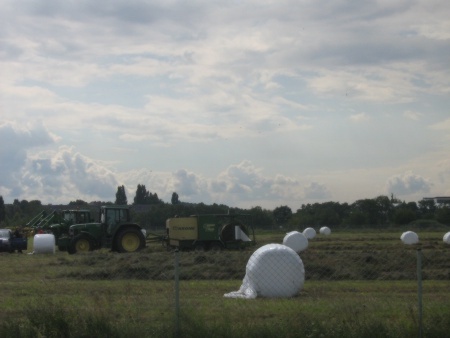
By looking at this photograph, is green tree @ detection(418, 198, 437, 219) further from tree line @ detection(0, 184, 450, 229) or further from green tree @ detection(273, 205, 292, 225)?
green tree @ detection(273, 205, 292, 225)

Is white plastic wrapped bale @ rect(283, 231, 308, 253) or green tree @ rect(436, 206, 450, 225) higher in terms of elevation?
green tree @ rect(436, 206, 450, 225)

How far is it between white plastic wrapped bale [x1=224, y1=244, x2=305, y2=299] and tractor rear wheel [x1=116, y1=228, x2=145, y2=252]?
18400 mm

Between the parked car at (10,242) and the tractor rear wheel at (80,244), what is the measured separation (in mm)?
4807

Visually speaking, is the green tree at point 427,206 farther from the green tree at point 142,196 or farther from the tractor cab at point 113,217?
the tractor cab at point 113,217

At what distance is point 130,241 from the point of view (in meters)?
34.8

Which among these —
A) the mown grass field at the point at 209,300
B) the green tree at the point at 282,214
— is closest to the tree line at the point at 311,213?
the green tree at the point at 282,214

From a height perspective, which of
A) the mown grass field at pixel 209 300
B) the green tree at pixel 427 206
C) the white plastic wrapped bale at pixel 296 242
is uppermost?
the green tree at pixel 427 206

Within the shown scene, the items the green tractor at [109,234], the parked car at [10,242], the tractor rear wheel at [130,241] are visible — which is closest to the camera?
the tractor rear wheel at [130,241]

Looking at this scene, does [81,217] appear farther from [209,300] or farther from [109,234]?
[209,300]

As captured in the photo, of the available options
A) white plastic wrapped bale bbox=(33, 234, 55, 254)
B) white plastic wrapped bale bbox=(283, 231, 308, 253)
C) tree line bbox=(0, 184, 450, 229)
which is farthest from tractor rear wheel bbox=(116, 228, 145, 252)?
tree line bbox=(0, 184, 450, 229)

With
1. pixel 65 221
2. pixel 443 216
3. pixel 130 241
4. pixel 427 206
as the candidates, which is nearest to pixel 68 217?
pixel 65 221

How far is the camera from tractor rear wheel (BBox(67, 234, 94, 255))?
35.7 m

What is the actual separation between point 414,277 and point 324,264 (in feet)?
8.76

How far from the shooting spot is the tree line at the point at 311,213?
91562 mm
